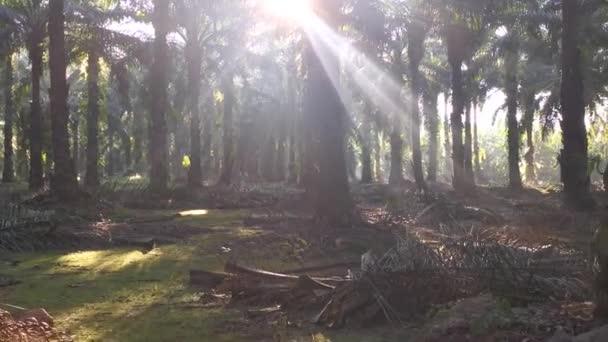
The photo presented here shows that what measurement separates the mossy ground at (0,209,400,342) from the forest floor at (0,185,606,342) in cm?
1

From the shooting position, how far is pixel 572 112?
16391mm

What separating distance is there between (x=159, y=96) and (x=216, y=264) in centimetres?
1100

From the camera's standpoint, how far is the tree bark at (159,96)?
749 inches

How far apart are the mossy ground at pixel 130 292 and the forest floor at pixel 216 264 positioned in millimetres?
14

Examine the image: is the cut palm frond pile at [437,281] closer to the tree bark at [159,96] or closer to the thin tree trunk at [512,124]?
the tree bark at [159,96]

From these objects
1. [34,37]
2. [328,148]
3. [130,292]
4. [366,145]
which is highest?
[34,37]

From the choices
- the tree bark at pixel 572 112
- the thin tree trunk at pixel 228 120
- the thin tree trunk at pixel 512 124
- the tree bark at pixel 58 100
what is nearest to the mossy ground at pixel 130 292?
the tree bark at pixel 58 100

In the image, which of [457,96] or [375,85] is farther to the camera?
[375,85]

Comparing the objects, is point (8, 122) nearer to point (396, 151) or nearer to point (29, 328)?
point (396, 151)

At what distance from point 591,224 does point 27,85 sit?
23.9m

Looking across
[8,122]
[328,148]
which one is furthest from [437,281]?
[8,122]

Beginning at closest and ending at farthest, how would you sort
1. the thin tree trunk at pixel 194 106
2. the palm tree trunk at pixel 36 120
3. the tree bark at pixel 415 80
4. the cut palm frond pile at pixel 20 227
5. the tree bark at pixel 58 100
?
the cut palm frond pile at pixel 20 227 < the tree bark at pixel 58 100 < the palm tree trunk at pixel 36 120 < the tree bark at pixel 415 80 < the thin tree trunk at pixel 194 106

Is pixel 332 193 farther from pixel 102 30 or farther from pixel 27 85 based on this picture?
pixel 27 85

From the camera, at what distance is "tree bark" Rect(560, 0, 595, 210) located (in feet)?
51.9
